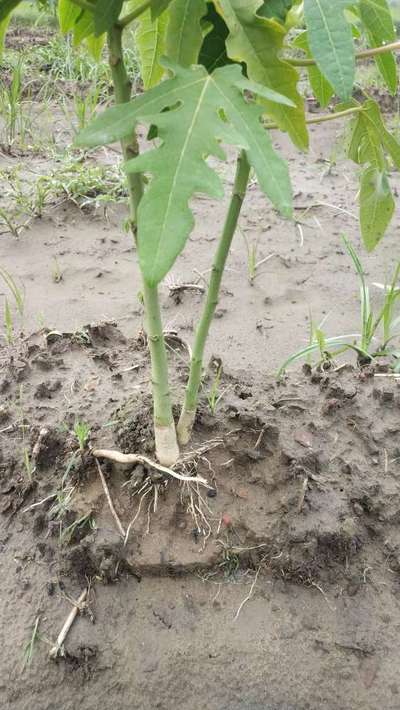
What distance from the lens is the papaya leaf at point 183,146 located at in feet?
2.45

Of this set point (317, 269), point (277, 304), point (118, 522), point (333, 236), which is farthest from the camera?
point (333, 236)

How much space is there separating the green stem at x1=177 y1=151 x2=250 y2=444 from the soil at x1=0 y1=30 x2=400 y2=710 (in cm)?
8

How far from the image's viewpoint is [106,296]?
2.21 metres

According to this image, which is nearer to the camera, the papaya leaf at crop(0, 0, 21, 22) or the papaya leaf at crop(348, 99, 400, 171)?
the papaya leaf at crop(0, 0, 21, 22)

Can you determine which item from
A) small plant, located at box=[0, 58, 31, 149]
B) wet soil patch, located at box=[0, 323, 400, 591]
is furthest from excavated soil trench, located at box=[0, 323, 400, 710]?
small plant, located at box=[0, 58, 31, 149]

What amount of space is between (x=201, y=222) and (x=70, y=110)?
61.2 inches

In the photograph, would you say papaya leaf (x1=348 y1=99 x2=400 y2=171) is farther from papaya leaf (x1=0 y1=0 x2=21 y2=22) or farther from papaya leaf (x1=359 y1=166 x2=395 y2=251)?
papaya leaf (x1=0 y1=0 x2=21 y2=22)

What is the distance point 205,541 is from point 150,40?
0.96 meters

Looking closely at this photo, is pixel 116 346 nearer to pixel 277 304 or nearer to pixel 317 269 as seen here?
pixel 277 304

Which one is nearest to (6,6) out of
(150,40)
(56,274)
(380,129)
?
(150,40)

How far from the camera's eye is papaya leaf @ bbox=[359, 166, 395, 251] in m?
1.16

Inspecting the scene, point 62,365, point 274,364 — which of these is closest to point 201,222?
point 274,364

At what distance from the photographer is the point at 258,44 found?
2.72 feet

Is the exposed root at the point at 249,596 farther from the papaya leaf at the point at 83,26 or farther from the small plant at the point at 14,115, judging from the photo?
the small plant at the point at 14,115
